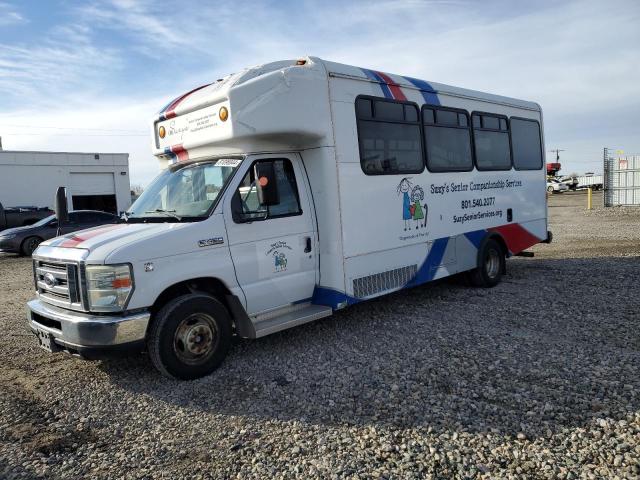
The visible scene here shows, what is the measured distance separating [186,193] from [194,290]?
111 cm

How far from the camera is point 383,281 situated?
6.45 m

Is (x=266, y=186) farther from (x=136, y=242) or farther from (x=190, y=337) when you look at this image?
(x=190, y=337)

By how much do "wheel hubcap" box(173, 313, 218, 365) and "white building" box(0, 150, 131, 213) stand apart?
2526 centimetres

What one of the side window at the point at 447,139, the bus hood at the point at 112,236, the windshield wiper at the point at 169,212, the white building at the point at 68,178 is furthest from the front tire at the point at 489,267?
the white building at the point at 68,178

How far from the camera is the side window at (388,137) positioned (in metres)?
6.21

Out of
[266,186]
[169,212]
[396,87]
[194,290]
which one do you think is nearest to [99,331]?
[194,290]

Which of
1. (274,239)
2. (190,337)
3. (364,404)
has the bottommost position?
(364,404)

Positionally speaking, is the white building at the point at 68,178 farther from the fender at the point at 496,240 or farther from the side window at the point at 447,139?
the side window at the point at 447,139

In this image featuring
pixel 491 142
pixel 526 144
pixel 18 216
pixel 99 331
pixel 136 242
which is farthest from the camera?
pixel 18 216

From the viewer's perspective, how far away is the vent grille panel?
6.13m

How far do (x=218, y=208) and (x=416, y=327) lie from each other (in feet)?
9.71

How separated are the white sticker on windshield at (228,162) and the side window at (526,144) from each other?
5731 mm

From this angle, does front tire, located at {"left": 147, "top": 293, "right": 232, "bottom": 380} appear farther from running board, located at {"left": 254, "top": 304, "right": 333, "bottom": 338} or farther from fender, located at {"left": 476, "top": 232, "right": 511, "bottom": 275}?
fender, located at {"left": 476, "top": 232, "right": 511, "bottom": 275}

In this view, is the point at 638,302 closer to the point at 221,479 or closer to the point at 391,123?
the point at 391,123
